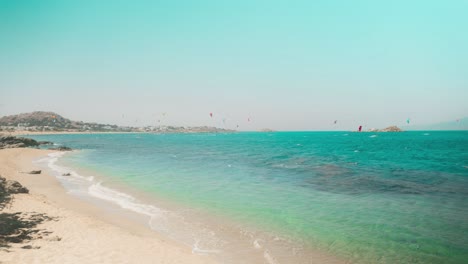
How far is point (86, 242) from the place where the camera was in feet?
38.2

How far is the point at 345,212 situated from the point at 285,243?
697cm

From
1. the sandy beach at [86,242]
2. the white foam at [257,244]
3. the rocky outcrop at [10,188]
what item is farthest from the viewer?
the rocky outcrop at [10,188]

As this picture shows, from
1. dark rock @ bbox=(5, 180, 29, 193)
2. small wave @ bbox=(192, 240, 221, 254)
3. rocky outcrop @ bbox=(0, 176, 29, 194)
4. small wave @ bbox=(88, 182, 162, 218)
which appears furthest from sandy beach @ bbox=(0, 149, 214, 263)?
dark rock @ bbox=(5, 180, 29, 193)

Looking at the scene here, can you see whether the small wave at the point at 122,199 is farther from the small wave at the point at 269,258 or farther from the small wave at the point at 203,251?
the small wave at the point at 269,258

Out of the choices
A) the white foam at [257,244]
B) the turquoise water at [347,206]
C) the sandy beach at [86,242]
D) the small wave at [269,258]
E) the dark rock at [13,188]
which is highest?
the dark rock at [13,188]

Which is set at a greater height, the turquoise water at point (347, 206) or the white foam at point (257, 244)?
the white foam at point (257, 244)

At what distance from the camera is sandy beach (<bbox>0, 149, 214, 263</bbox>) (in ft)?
32.8

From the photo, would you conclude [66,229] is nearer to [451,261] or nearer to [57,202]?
[57,202]

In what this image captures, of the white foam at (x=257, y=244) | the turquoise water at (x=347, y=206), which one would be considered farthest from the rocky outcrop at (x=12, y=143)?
the white foam at (x=257, y=244)

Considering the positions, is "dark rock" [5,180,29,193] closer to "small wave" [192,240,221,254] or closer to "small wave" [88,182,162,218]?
"small wave" [88,182,162,218]

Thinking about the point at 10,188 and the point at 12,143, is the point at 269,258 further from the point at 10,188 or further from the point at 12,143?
the point at 12,143

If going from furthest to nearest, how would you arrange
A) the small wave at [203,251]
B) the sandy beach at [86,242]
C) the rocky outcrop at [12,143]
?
the rocky outcrop at [12,143], the small wave at [203,251], the sandy beach at [86,242]

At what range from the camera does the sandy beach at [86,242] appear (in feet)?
32.8

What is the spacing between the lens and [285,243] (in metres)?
12.6
